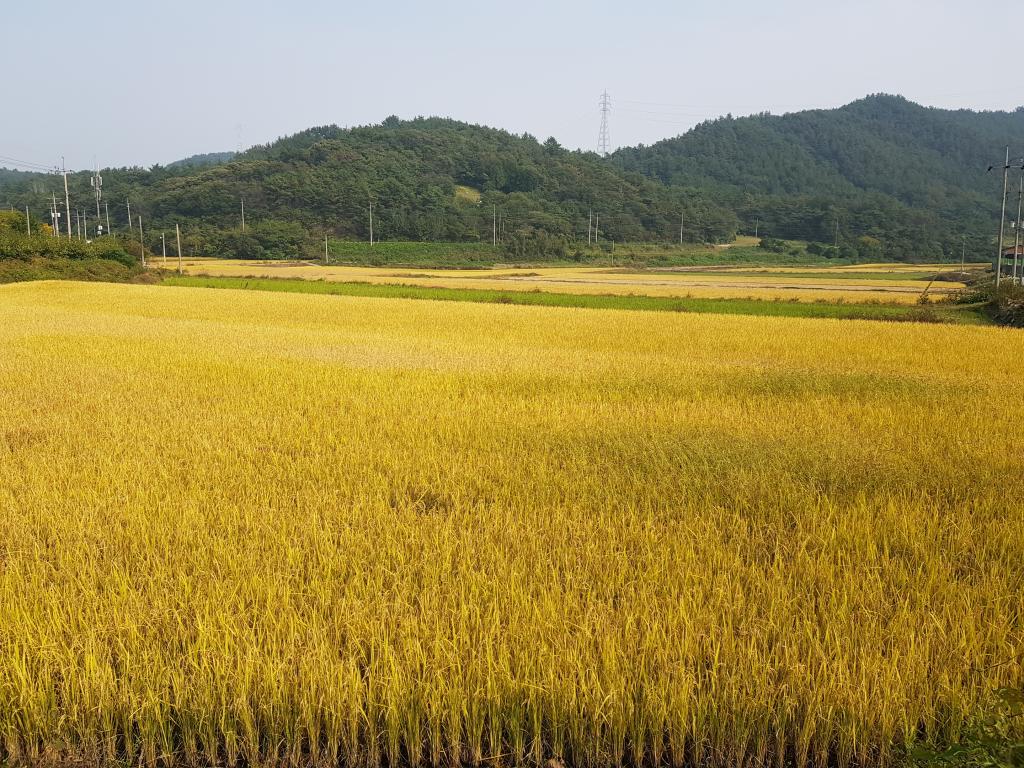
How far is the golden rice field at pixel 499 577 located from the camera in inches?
118

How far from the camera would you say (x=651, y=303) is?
109 ft

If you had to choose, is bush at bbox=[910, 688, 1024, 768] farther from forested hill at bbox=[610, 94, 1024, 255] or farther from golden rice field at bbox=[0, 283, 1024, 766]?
forested hill at bbox=[610, 94, 1024, 255]

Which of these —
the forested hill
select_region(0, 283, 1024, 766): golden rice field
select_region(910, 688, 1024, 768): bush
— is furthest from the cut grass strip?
the forested hill

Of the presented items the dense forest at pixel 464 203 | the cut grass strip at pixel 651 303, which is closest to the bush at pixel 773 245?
the dense forest at pixel 464 203

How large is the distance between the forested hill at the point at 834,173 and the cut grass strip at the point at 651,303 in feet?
256

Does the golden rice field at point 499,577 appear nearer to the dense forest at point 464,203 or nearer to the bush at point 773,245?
the dense forest at point 464,203

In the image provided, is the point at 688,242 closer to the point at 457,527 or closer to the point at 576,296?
the point at 576,296

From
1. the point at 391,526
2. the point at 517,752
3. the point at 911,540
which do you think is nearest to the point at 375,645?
the point at 517,752

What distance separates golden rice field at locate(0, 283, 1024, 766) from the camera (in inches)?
118

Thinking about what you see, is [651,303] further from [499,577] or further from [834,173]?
[834,173]

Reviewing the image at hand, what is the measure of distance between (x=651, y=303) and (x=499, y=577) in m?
29.9

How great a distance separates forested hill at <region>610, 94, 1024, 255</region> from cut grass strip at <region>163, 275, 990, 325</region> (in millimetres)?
78043

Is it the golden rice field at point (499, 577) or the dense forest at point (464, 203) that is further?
the dense forest at point (464, 203)

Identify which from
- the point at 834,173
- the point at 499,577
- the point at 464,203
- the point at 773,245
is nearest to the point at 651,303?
the point at 499,577
